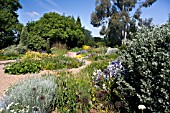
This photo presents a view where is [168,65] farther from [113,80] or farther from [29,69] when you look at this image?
[29,69]

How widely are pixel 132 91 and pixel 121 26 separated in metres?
28.6

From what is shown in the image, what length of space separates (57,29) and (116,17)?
8754 millimetres

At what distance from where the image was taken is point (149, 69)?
3379 mm

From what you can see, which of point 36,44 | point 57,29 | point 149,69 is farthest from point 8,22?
point 149,69

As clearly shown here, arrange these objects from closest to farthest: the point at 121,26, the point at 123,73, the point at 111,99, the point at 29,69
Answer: the point at 123,73 → the point at 111,99 → the point at 29,69 → the point at 121,26

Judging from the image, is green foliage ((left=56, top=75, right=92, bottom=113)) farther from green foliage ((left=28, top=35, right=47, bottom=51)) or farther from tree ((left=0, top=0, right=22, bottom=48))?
tree ((left=0, top=0, right=22, bottom=48))

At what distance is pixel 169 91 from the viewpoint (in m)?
3.11

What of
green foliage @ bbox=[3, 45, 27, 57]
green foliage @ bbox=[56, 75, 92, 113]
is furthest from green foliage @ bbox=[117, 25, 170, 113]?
green foliage @ bbox=[3, 45, 27, 57]

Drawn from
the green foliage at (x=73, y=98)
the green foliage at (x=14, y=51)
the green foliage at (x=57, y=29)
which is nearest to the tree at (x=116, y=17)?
the green foliage at (x=57, y=29)

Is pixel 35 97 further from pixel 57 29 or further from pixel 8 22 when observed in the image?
pixel 57 29

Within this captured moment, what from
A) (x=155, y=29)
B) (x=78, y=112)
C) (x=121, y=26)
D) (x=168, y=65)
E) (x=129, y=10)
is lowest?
(x=78, y=112)

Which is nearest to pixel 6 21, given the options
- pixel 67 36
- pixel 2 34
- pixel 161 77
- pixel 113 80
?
pixel 2 34

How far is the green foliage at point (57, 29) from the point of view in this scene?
3150 centimetres

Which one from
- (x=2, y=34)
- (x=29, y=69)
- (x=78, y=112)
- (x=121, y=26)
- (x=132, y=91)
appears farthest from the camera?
(x=121, y=26)
